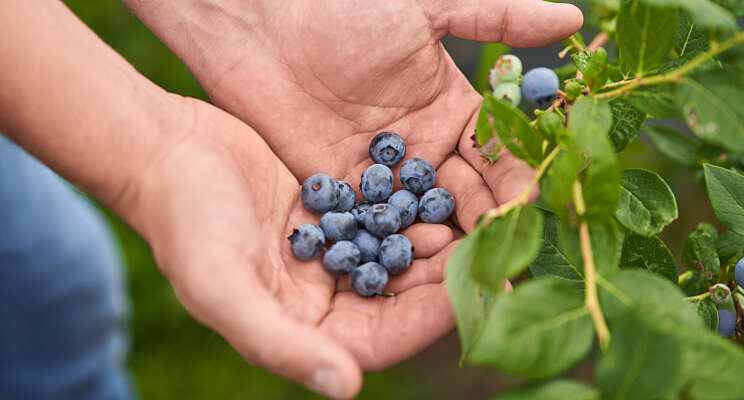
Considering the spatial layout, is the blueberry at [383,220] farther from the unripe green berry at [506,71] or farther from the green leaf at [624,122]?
the green leaf at [624,122]

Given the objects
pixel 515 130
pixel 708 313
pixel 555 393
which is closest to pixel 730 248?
pixel 708 313

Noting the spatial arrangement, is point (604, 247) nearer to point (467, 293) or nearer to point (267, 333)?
point (467, 293)

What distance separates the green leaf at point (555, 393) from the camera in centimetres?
61

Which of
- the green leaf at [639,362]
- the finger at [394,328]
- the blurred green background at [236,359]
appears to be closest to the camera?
the green leaf at [639,362]

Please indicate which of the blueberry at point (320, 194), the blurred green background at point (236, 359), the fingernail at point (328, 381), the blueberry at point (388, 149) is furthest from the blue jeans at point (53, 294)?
the fingernail at point (328, 381)

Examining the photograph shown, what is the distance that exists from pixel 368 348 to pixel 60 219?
1.43 m

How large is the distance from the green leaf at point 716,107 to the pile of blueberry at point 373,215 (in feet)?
2.06

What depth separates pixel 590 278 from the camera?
2.38 feet

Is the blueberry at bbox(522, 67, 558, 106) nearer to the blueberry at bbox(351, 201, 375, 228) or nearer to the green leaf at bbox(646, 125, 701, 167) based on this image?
the green leaf at bbox(646, 125, 701, 167)

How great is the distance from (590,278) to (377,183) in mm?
719

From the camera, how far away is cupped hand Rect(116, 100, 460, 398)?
899mm

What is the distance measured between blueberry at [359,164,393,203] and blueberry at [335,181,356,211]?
0.11ft

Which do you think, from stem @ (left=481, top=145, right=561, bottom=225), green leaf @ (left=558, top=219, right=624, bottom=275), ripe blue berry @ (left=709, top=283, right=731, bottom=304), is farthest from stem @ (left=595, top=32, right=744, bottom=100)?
ripe blue berry @ (left=709, top=283, right=731, bottom=304)

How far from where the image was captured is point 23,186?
1.86m
